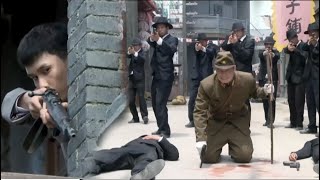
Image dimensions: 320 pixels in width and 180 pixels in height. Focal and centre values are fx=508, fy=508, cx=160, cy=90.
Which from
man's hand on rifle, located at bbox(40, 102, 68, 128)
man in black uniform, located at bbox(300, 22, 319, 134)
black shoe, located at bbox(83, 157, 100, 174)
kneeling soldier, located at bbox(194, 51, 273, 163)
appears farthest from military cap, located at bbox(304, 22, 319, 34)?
man's hand on rifle, located at bbox(40, 102, 68, 128)

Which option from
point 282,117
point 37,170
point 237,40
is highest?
point 237,40

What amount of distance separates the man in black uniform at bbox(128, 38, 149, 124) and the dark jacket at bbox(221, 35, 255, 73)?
10.7 inches

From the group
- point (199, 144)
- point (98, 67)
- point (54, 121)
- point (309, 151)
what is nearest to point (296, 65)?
point (309, 151)

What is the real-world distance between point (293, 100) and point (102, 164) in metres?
0.65

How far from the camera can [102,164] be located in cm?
169

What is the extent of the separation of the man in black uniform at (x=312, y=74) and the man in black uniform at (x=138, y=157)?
0.44 meters

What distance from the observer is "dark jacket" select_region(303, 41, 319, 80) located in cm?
150

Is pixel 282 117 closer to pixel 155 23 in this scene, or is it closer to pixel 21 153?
pixel 155 23

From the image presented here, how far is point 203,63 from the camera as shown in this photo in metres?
1.61

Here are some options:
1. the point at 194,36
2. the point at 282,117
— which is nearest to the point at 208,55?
the point at 194,36

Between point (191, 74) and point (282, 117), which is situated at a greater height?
point (191, 74)

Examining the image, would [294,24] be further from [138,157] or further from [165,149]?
[138,157]

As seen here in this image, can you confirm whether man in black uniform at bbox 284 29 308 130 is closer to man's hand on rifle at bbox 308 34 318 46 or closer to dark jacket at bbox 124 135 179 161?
man's hand on rifle at bbox 308 34 318 46

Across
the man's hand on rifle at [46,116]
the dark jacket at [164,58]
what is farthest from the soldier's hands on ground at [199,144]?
the man's hand on rifle at [46,116]
